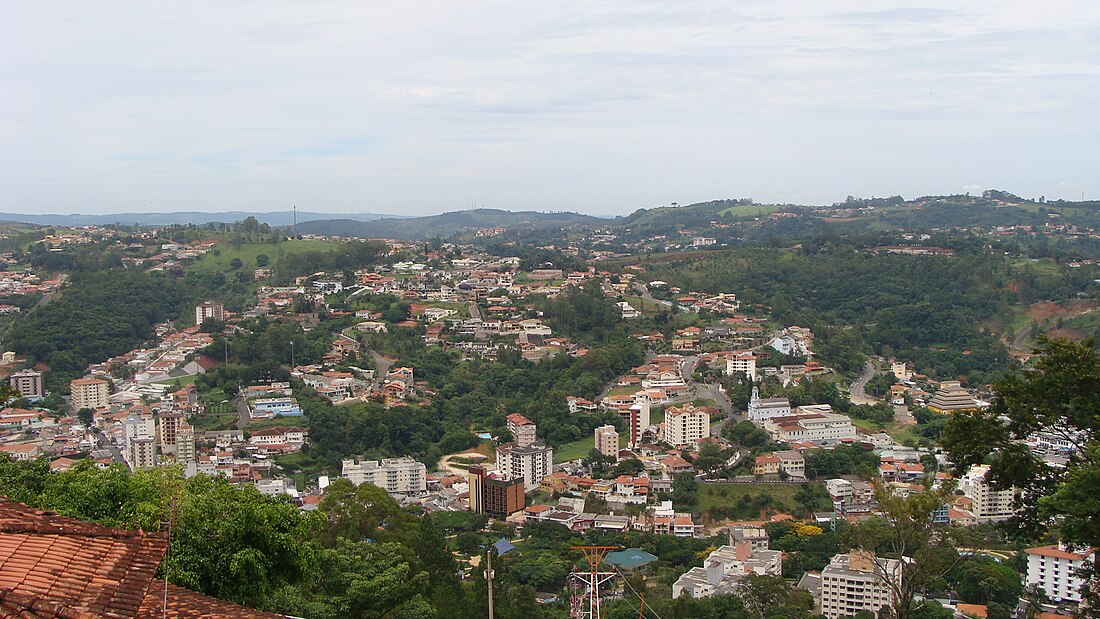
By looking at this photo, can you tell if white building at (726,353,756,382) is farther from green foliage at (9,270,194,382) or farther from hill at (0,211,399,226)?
hill at (0,211,399,226)

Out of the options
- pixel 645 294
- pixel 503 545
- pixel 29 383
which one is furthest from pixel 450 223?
pixel 503 545

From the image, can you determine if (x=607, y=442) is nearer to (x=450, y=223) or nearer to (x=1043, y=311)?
(x=1043, y=311)

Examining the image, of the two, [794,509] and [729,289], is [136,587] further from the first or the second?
[729,289]

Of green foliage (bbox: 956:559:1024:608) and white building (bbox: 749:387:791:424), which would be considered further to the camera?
white building (bbox: 749:387:791:424)

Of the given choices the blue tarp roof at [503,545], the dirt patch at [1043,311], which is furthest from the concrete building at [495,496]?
the dirt patch at [1043,311]

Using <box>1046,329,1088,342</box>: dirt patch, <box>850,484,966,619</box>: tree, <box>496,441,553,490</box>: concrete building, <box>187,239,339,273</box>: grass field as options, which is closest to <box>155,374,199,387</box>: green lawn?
<box>496,441,553,490</box>: concrete building
